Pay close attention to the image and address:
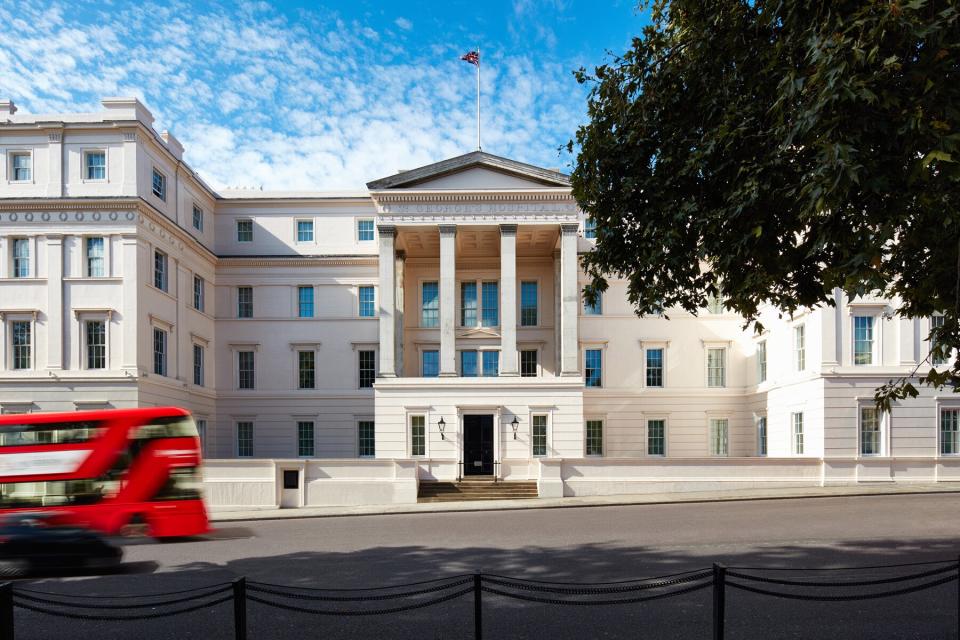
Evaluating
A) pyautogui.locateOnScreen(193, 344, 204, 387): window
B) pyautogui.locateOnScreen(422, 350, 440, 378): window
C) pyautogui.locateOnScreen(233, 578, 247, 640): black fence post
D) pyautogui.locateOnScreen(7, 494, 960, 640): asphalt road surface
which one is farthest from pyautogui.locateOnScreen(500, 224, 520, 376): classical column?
pyautogui.locateOnScreen(233, 578, 247, 640): black fence post

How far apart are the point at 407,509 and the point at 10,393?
18398 mm

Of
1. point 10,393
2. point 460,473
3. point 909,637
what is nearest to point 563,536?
point 909,637

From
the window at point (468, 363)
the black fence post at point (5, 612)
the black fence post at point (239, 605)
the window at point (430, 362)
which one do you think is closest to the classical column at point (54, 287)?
the window at point (430, 362)

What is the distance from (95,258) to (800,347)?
Answer: 1216 inches

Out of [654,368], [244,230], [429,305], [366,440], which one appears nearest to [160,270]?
[244,230]

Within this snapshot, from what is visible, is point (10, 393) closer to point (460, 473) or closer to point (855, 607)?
point (460, 473)

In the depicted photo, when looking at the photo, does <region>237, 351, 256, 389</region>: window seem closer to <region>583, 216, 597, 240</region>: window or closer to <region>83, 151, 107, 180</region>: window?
<region>83, 151, 107, 180</region>: window

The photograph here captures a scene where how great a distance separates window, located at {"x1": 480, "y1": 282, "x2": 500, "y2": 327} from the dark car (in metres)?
25.3

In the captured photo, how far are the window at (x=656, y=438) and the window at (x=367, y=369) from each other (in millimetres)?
15142

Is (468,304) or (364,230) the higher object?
(364,230)

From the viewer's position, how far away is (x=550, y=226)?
1305 inches

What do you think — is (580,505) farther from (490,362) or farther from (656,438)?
(656,438)

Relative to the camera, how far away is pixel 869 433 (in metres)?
29.2

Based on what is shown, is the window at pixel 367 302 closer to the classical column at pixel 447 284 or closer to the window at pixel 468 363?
the window at pixel 468 363
